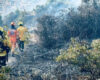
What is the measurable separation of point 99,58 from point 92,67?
18.2 inches

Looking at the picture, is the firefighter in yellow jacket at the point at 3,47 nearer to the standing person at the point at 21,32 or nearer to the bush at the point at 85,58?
the bush at the point at 85,58

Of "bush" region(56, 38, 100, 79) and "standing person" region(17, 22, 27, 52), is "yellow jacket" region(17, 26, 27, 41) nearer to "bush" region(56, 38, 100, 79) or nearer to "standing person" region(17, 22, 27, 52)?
"standing person" region(17, 22, 27, 52)

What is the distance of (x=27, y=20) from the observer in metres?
20.3

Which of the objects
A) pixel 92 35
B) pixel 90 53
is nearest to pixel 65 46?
pixel 92 35

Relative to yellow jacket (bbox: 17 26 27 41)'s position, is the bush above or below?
below

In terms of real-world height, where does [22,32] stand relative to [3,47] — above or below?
above

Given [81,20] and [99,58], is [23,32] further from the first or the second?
[99,58]

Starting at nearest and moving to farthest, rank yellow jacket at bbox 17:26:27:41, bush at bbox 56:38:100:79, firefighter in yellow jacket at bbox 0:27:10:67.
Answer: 1. bush at bbox 56:38:100:79
2. firefighter in yellow jacket at bbox 0:27:10:67
3. yellow jacket at bbox 17:26:27:41

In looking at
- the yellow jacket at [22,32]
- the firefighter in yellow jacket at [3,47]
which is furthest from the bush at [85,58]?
the yellow jacket at [22,32]

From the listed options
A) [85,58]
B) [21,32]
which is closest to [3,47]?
[21,32]

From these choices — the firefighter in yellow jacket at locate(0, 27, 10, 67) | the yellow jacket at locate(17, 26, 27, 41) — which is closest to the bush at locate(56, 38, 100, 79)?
the firefighter in yellow jacket at locate(0, 27, 10, 67)

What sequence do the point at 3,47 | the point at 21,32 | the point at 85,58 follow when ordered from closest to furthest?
the point at 85,58
the point at 3,47
the point at 21,32

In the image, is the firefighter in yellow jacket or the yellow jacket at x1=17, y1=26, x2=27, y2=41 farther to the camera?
the yellow jacket at x1=17, y1=26, x2=27, y2=41

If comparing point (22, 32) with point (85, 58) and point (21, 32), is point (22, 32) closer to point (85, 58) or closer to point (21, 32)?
point (21, 32)
